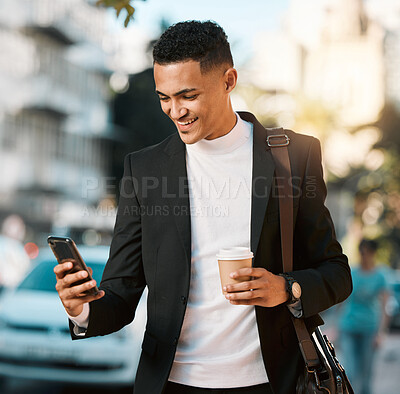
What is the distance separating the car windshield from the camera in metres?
8.30

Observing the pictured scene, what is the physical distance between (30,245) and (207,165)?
21636mm

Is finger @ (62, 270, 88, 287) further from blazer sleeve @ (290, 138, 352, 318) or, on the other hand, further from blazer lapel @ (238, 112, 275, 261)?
blazer sleeve @ (290, 138, 352, 318)

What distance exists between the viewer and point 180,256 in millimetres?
2461

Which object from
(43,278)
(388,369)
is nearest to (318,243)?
(43,278)

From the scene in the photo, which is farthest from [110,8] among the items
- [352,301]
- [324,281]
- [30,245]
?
[30,245]

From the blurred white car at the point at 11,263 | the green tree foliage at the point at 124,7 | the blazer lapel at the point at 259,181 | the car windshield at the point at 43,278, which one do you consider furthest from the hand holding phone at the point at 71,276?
Answer: the blurred white car at the point at 11,263

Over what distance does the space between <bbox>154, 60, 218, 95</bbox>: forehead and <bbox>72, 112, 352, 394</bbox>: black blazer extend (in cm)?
28

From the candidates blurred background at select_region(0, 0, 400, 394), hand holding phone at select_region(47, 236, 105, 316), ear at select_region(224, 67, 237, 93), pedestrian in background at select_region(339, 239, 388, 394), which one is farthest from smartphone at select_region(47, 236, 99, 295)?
blurred background at select_region(0, 0, 400, 394)

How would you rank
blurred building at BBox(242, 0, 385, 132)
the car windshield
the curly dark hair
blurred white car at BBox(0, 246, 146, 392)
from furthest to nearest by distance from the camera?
blurred building at BBox(242, 0, 385, 132) < the car windshield < blurred white car at BBox(0, 246, 146, 392) < the curly dark hair

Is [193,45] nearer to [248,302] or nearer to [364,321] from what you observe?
[248,302]

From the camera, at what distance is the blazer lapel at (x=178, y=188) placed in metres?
2.48

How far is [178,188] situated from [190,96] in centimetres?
33

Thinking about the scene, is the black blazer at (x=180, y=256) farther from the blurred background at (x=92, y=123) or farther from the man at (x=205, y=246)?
the blurred background at (x=92, y=123)

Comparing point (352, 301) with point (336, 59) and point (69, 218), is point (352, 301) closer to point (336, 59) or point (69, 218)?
point (69, 218)
